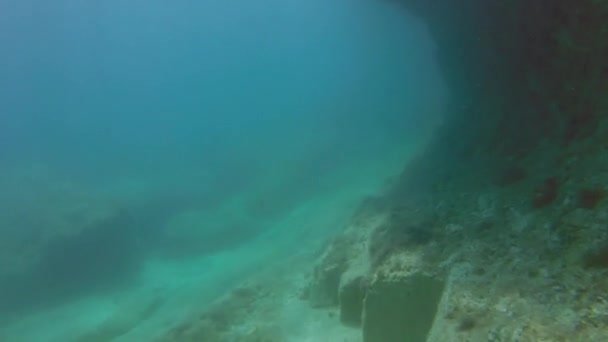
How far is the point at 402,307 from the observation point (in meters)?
8.68

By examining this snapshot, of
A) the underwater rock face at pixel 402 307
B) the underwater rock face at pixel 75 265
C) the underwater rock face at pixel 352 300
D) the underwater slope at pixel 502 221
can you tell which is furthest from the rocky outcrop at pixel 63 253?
the underwater rock face at pixel 402 307

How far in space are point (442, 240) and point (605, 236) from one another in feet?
11.0

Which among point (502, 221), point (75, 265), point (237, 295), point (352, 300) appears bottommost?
point (502, 221)

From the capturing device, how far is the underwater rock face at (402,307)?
8327 mm

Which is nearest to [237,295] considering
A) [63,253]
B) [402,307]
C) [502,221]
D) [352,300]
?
[352,300]

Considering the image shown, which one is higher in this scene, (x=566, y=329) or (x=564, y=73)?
(x=564, y=73)

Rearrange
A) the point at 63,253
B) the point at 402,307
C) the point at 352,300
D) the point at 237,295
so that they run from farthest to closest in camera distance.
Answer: the point at 63,253 < the point at 237,295 < the point at 352,300 < the point at 402,307

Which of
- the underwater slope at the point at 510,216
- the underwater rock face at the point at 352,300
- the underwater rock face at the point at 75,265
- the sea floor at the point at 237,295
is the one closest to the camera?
the underwater slope at the point at 510,216

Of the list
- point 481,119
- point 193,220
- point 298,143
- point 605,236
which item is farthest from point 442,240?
point 298,143

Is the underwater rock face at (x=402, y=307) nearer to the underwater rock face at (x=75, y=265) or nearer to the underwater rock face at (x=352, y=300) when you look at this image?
the underwater rock face at (x=352, y=300)

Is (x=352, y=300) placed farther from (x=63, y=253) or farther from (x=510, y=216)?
(x=63, y=253)

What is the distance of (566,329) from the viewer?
17.0 ft

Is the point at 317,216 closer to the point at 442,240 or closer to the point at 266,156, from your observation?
the point at 442,240

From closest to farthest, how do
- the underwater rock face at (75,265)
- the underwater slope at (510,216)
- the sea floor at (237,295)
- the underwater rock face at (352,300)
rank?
1. the underwater slope at (510,216)
2. the underwater rock face at (352,300)
3. the sea floor at (237,295)
4. the underwater rock face at (75,265)
